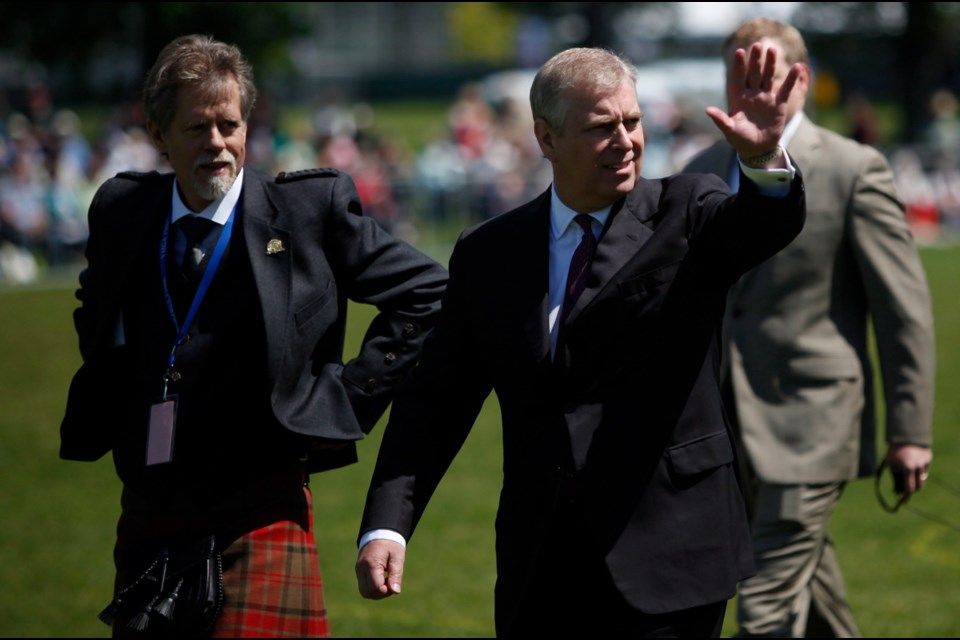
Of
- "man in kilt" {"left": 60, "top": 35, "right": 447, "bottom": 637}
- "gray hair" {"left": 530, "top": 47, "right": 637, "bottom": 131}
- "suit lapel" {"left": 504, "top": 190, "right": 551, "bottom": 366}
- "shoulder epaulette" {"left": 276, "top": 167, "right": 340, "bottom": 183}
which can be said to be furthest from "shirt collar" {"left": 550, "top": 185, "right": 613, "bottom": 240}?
"shoulder epaulette" {"left": 276, "top": 167, "right": 340, "bottom": 183}

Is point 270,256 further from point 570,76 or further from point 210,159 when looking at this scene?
point 570,76

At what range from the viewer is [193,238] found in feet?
14.4

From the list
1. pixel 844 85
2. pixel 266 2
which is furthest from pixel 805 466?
pixel 844 85

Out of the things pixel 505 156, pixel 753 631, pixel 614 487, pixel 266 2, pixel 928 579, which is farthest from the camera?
pixel 266 2

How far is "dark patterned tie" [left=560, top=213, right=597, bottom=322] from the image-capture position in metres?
3.70

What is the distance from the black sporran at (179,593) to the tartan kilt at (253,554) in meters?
0.04

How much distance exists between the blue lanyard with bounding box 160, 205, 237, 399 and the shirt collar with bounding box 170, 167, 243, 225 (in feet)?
0.06

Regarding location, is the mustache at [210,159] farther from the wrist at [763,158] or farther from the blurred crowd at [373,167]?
the blurred crowd at [373,167]

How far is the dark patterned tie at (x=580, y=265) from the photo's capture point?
12.1ft

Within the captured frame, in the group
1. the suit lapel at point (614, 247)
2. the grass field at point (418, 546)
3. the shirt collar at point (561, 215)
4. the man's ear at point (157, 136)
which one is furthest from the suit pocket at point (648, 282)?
the grass field at point (418, 546)

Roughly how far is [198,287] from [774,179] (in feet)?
5.81

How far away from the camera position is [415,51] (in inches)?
2773

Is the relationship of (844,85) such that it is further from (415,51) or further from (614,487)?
(614,487)

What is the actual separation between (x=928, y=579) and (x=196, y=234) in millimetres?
4574
